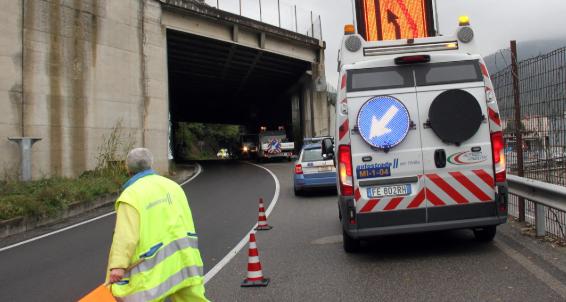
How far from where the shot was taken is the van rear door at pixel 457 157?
247 inches

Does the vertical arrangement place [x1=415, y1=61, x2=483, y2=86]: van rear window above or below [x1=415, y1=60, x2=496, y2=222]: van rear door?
above

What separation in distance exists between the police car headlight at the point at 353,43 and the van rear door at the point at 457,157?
4.05 feet

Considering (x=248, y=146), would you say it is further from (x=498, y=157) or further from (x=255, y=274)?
(x=255, y=274)

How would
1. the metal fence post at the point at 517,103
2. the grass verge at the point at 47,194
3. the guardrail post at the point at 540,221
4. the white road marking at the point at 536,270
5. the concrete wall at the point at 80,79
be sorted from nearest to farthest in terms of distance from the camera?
the white road marking at the point at 536,270 < the guardrail post at the point at 540,221 < the metal fence post at the point at 517,103 < the grass verge at the point at 47,194 < the concrete wall at the point at 80,79

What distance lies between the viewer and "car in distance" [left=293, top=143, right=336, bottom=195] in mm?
14172

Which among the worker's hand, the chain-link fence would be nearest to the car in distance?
the chain-link fence

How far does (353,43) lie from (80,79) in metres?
15.3

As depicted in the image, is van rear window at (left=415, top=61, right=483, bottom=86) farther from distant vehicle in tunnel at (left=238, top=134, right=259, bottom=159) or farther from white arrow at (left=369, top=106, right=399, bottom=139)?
distant vehicle in tunnel at (left=238, top=134, right=259, bottom=159)

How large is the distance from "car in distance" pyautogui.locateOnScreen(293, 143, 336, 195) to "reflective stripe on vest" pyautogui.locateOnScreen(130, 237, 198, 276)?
430 inches

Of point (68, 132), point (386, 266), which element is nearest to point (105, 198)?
point (68, 132)

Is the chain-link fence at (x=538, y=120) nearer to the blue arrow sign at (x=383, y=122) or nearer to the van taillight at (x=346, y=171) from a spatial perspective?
the blue arrow sign at (x=383, y=122)

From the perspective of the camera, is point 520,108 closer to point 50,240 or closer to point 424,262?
point 424,262

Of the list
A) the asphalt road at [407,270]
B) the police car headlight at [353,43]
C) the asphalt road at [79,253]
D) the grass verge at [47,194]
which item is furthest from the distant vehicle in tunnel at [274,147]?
the police car headlight at [353,43]

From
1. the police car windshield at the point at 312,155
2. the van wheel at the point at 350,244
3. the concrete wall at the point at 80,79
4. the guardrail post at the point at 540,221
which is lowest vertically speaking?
the van wheel at the point at 350,244
